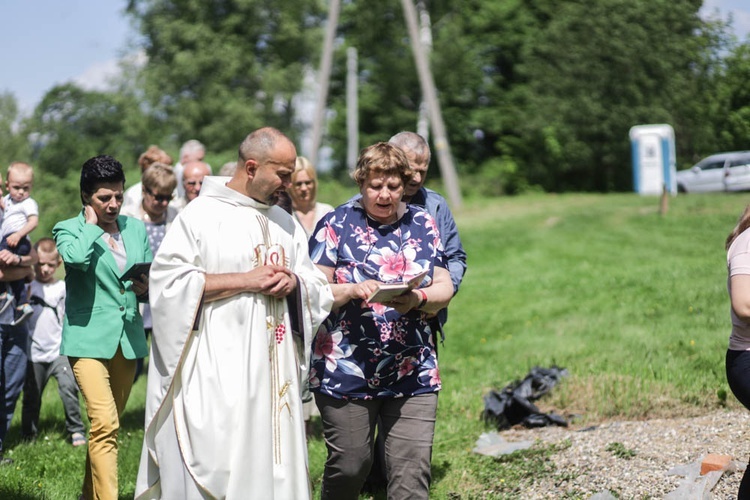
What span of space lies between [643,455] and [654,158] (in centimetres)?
2404

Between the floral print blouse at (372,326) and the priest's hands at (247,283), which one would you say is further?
the floral print blouse at (372,326)

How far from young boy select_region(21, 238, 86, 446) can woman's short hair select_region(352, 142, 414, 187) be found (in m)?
3.99

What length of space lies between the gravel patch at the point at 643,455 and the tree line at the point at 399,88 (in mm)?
18948

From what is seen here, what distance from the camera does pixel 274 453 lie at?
4.25m

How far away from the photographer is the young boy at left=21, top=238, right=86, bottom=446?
768 cm

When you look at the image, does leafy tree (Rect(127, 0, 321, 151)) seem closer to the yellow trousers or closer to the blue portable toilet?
the blue portable toilet

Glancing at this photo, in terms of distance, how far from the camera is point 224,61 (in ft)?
133

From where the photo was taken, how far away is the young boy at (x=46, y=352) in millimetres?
7680

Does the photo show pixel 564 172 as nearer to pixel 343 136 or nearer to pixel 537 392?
pixel 343 136

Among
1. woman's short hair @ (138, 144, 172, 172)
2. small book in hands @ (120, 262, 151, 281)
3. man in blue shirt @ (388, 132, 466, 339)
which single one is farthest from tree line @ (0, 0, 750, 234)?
small book in hands @ (120, 262, 151, 281)

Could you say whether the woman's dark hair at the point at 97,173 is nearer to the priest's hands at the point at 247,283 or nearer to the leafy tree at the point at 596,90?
the priest's hands at the point at 247,283

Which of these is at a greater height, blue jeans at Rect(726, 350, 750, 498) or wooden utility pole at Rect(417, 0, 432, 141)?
wooden utility pole at Rect(417, 0, 432, 141)

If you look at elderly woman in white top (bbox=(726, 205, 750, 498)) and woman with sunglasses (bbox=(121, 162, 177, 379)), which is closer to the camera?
elderly woman in white top (bbox=(726, 205, 750, 498))

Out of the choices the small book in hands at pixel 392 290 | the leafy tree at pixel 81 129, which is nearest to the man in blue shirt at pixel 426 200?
the small book in hands at pixel 392 290
